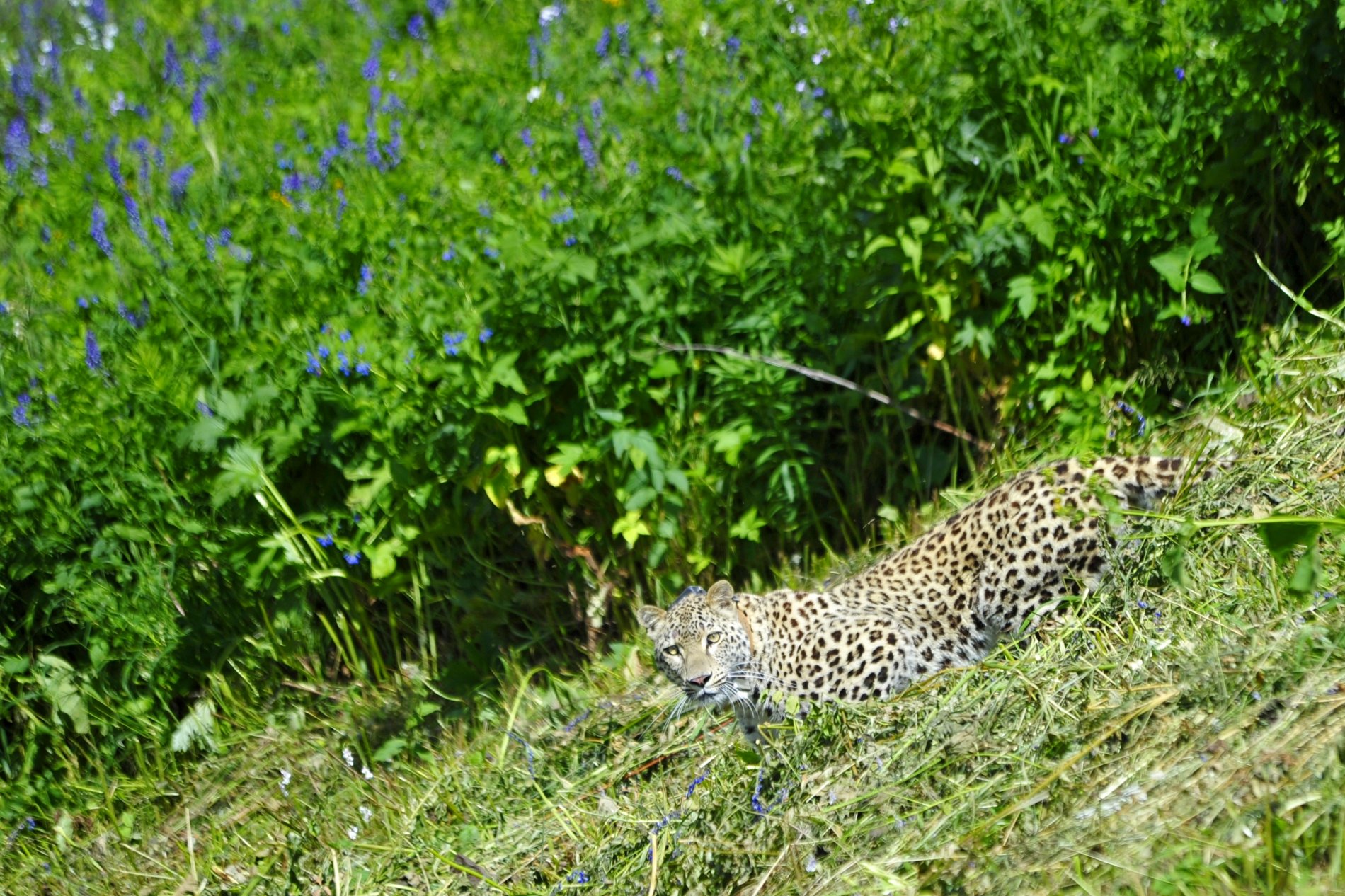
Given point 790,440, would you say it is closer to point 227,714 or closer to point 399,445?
point 399,445

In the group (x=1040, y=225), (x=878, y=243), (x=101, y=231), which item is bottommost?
(x=1040, y=225)

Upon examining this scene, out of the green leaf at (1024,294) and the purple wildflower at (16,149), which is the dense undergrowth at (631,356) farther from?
the purple wildflower at (16,149)

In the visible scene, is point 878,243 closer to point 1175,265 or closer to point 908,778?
point 1175,265

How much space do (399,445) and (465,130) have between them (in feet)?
9.22

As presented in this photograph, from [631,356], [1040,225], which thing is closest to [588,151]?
[631,356]

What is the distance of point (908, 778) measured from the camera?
4098 mm

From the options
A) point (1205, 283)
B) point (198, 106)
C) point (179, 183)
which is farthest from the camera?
point (198, 106)

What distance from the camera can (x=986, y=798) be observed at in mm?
3836

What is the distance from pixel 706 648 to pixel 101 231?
437 centimetres

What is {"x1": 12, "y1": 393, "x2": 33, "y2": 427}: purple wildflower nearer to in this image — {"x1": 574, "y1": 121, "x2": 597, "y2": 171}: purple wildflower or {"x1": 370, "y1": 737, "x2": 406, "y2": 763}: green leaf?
{"x1": 370, "y1": 737, "x2": 406, "y2": 763}: green leaf

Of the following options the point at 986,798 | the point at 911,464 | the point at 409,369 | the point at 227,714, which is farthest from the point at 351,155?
the point at 986,798

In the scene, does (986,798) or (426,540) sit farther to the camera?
(426,540)

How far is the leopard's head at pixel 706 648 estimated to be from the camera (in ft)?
17.1

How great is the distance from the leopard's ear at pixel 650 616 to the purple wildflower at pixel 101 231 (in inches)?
149
